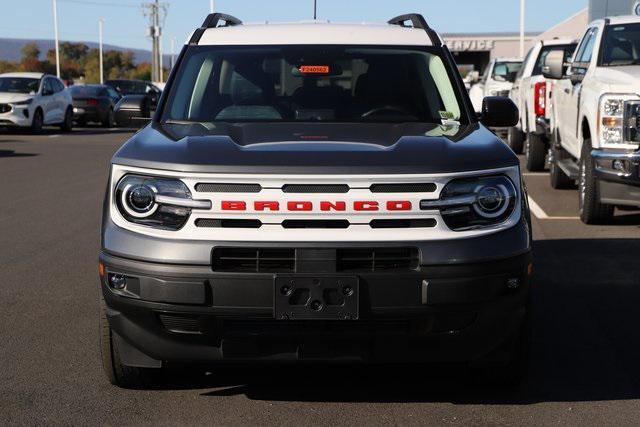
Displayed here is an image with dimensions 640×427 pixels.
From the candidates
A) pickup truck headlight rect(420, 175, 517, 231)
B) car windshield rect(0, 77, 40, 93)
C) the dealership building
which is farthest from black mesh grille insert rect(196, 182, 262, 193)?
the dealership building

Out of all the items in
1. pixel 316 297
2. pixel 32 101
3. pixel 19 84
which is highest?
pixel 316 297

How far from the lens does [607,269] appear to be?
8.41 metres

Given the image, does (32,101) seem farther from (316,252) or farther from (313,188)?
(316,252)

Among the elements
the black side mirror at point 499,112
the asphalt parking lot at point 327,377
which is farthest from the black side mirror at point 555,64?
the black side mirror at point 499,112

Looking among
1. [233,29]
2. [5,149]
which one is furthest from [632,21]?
[5,149]

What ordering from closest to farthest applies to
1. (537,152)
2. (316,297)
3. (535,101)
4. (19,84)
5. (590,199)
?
1. (316,297)
2. (590,199)
3. (535,101)
4. (537,152)
5. (19,84)

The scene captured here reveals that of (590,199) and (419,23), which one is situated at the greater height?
(419,23)

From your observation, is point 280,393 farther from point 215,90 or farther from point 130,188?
point 215,90

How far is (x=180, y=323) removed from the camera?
454cm

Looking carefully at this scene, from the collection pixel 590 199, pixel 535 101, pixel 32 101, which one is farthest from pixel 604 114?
pixel 32 101

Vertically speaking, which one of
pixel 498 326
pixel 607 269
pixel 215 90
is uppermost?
pixel 215 90

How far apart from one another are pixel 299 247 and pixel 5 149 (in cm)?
1942

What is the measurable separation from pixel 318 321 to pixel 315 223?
1.27 ft

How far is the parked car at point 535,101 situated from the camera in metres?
15.6
